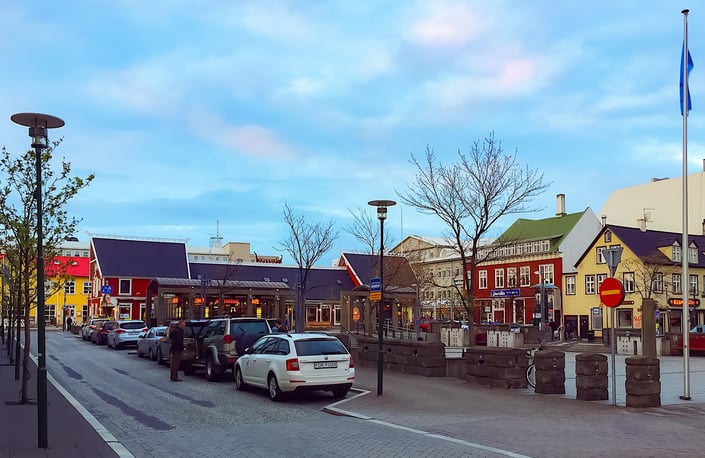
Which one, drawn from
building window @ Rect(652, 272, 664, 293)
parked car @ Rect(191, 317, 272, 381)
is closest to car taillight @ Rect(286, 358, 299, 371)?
parked car @ Rect(191, 317, 272, 381)

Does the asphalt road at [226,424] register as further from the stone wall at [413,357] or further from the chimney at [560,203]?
the chimney at [560,203]

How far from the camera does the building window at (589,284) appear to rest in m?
64.2

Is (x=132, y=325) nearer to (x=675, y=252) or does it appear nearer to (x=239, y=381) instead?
(x=239, y=381)

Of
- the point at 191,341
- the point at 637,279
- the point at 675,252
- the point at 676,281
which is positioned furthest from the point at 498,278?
the point at 191,341

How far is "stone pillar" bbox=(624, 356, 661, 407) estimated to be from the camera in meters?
14.9

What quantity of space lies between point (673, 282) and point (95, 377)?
50.4 metres

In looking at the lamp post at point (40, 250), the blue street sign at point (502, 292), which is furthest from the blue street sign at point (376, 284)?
the blue street sign at point (502, 292)

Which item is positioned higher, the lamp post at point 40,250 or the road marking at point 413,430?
the lamp post at point 40,250

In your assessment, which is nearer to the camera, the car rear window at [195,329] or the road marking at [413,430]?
the road marking at [413,430]

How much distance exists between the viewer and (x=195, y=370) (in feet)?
83.1

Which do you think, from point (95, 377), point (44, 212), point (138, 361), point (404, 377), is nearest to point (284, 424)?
point (44, 212)

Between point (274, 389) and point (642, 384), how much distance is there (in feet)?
26.6

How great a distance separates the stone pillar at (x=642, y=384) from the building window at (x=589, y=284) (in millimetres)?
51292

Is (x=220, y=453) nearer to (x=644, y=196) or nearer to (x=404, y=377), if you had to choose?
(x=404, y=377)
